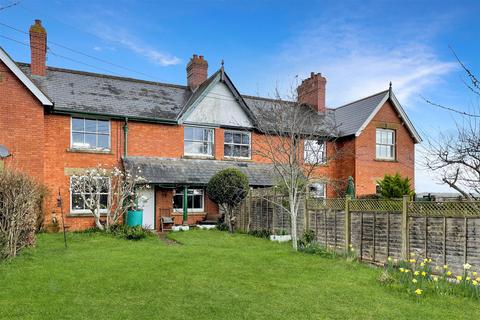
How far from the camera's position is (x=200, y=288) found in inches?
316

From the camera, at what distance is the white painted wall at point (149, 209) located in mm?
20250

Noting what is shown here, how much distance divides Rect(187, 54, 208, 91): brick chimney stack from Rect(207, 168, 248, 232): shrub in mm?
8114

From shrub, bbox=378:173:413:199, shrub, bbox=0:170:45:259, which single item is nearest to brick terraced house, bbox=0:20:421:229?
shrub, bbox=378:173:413:199

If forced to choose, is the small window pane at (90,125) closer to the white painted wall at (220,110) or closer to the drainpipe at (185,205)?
the white painted wall at (220,110)

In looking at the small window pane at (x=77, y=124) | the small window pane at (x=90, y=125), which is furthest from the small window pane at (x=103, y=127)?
the small window pane at (x=77, y=124)

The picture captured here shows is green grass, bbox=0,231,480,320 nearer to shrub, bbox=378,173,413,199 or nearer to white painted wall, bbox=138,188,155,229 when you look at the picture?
white painted wall, bbox=138,188,155,229

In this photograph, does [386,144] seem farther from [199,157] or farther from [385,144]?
[199,157]

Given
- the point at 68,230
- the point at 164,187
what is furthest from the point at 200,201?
the point at 68,230

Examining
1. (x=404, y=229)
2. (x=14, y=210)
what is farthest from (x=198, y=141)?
(x=404, y=229)

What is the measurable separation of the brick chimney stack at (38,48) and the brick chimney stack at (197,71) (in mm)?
8111

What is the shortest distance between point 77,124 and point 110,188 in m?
3.80

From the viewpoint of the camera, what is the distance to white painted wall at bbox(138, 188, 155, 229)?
2025 centimetres

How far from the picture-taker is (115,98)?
2103cm

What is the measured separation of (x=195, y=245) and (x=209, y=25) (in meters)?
7.34
